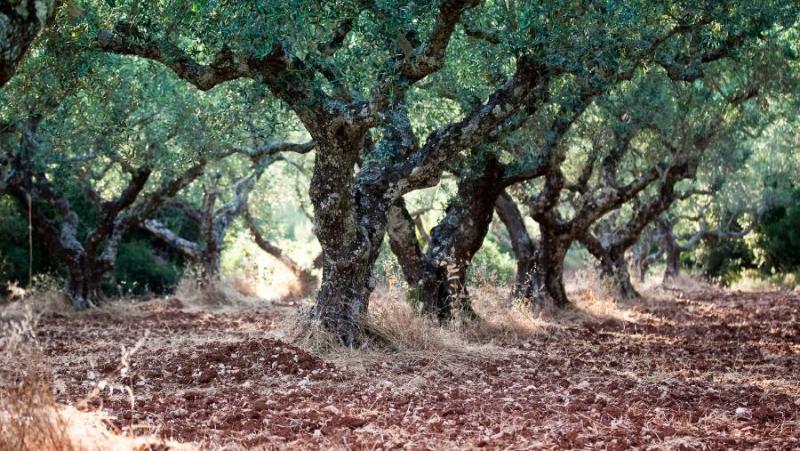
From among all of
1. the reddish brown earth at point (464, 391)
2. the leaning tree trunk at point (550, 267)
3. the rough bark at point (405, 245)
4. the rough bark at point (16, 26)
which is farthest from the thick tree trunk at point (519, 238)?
the rough bark at point (16, 26)

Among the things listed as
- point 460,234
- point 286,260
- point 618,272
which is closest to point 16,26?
point 460,234

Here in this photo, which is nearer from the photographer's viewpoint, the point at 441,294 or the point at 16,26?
the point at 16,26

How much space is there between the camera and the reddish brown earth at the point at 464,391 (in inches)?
222

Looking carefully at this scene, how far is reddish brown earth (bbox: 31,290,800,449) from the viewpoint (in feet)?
18.5

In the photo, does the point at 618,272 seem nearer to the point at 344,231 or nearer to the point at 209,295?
the point at 209,295

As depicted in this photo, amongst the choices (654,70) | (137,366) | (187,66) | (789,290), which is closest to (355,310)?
(137,366)

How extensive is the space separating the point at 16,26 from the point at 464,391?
4.54 metres

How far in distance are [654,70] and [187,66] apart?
8.22 metres

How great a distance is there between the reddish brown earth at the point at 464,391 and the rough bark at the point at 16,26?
1.95 m

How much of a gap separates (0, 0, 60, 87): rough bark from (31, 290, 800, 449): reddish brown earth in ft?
6.40

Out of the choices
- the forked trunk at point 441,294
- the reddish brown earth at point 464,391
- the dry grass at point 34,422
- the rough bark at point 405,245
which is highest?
the rough bark at point 405,245

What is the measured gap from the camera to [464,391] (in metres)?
7.36

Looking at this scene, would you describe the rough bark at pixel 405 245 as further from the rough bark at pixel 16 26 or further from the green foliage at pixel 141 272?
the green foliage at pixel 141 272

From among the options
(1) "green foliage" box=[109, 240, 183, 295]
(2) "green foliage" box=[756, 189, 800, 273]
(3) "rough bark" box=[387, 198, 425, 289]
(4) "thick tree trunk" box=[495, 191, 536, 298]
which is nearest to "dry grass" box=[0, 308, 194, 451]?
(3) "rough bark" box=[387, 198, 425, 289]
